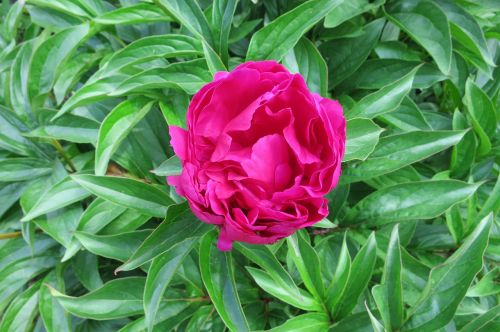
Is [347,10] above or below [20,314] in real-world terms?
above

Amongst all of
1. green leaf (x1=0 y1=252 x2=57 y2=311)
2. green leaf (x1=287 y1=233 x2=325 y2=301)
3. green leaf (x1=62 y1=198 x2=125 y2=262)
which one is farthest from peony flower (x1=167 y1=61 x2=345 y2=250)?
green leaf (x1=0 y1=252 x2=57 y2=311)

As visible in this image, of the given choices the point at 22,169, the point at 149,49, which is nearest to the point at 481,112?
the point at 149,49

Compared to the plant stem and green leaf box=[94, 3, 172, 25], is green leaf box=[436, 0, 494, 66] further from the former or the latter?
the plant stem

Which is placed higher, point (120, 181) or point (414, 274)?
point (120, 181)

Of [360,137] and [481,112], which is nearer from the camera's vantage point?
[360,137]

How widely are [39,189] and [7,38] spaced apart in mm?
468

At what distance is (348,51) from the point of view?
1.01 metres

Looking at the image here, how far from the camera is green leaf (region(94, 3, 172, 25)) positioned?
89 centimetres

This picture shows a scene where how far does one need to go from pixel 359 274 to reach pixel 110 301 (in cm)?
44

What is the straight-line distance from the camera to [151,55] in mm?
823

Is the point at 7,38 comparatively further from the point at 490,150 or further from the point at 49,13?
the point at 490,150

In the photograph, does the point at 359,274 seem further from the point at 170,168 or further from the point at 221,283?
the point at 170,168

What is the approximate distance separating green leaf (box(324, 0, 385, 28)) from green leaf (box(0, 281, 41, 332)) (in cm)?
83

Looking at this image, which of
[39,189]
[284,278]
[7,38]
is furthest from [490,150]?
[7,38]
